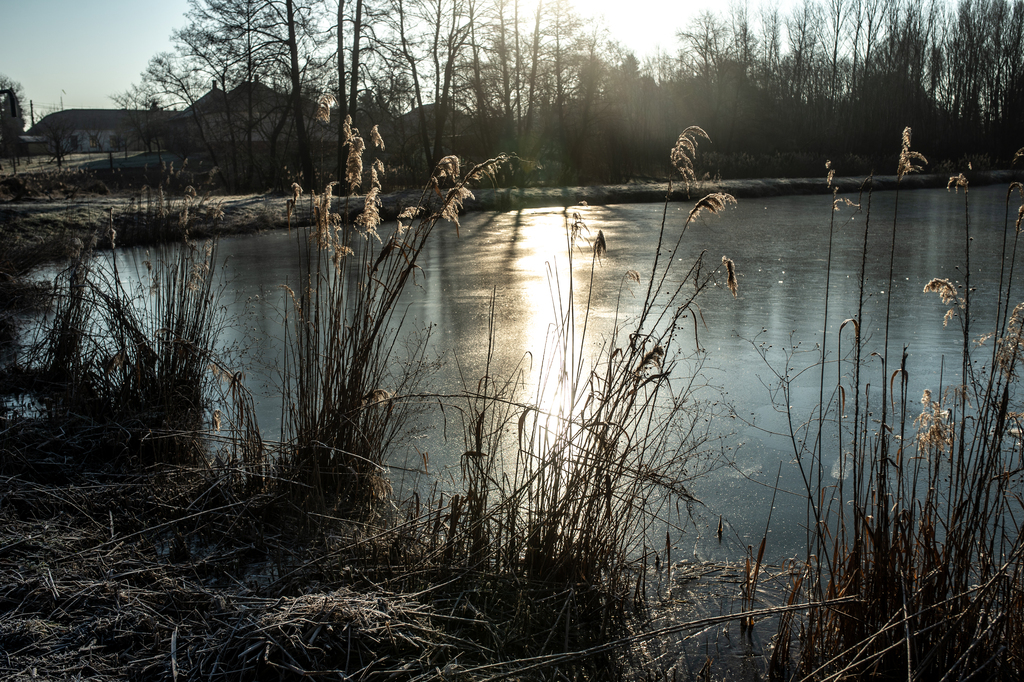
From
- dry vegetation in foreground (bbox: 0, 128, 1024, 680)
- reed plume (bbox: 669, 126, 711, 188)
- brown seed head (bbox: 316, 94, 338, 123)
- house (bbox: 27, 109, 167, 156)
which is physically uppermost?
A: house (bbox: 27, 109, 167, 156)

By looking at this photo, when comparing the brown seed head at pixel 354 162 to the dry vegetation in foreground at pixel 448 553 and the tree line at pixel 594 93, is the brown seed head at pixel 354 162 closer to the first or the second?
the dry vegetation in foreground at pixel 448 553

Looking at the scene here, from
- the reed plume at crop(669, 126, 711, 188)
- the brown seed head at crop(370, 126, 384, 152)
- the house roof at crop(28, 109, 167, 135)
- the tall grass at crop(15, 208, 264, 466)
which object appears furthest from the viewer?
the house roof at crop(28, 109, 167, 135)

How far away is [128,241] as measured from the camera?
11.6 m

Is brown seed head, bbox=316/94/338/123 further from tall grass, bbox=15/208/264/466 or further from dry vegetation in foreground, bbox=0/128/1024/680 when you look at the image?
tall grass, bbox=15/208/264/466

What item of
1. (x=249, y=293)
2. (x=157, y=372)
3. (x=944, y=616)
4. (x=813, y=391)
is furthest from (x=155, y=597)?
(x=249, y=293)

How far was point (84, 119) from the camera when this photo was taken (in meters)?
64.1

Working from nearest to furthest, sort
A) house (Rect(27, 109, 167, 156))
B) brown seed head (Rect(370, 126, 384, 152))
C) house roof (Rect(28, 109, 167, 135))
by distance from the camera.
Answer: brown seed head (Rect(370, 126, 384, 152)) → house (Rect(27, 109, 167, 156)) → house roof (Rect(28, 109, 167, 135))

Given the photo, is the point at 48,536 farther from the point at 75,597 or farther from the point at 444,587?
the point at 444,587

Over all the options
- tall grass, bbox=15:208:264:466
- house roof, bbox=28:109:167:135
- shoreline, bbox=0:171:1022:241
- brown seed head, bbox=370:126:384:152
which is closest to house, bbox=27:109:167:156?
house roof, bbox=28:109:167:135

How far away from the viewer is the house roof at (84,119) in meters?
62.2

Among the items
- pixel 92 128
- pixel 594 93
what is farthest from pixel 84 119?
pixel 594 93

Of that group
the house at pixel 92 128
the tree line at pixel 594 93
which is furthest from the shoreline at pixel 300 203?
the house at pixel 92 128

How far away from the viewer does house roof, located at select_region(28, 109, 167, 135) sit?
6219 centimetres

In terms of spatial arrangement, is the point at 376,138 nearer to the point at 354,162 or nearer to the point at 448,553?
the point at 354,162
